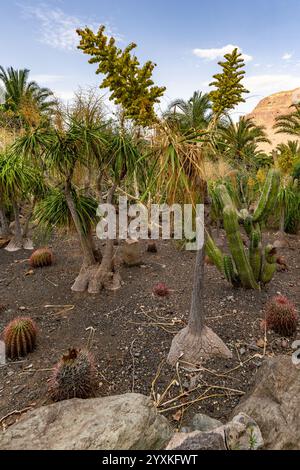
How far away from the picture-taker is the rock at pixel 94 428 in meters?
2.07

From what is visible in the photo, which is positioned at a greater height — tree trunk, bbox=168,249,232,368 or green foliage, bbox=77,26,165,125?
green foliage, bbox=77,26,165,125

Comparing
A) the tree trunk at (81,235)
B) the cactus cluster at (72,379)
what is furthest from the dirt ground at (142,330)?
the tree trunk at (81,235)

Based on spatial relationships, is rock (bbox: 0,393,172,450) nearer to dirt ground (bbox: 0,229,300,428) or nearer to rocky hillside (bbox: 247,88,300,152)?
dirt ground (bbox: 0,229,300,428)

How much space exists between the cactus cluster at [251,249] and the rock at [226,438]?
2.89 metres

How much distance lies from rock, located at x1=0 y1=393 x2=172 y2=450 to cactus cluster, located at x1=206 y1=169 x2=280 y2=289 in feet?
9.80

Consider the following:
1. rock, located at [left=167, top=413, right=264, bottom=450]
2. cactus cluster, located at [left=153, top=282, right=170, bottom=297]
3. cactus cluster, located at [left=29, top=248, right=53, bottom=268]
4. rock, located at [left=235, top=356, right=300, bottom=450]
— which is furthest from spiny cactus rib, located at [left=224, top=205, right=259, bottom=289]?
cactus cluster, located at [left=29, top=248, right=53, bottom=268]

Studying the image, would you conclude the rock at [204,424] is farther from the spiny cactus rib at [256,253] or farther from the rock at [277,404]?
the spiny cactus rib at [256,253]

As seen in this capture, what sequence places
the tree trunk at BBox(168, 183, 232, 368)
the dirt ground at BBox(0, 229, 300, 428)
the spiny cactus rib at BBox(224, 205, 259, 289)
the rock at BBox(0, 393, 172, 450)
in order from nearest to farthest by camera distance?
the rock at BBox(0, 393, 172, 450) < the dirt ground at BBox(0, 229, 300, 428) < the tree trunk at BBox(168, 183, 232, 368) < the spiny cactus rib at BBox(224, 205, 259, 289)

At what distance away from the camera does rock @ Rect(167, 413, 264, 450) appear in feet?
6.36

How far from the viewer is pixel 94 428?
7.10ft

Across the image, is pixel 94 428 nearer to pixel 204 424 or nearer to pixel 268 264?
pixel 204 424

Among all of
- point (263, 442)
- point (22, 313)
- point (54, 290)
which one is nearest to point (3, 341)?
point (22, 313)
